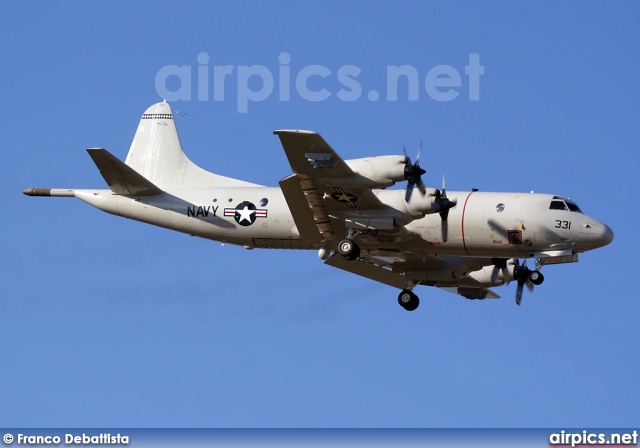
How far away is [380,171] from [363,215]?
Result: 2.40 metres

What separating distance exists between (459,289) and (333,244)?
6.79 metres

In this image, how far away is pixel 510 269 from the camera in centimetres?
4316

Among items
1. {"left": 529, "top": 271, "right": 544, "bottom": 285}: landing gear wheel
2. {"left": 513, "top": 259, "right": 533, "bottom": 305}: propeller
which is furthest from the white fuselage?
{"left": 513, "top": 259, "right": 533, "bottom": 305}: propeller

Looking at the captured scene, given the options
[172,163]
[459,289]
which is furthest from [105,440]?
[459,289]

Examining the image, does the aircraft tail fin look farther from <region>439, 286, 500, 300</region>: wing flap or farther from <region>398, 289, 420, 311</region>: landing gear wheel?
<region>439, 286, 500, 300</region>: wing flap

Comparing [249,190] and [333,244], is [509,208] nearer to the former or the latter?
[333,244]

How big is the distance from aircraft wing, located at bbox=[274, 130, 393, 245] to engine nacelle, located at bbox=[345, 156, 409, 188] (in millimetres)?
288

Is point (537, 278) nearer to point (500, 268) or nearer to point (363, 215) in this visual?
point (500, 268)

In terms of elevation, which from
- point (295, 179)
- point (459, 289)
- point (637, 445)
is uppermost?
point (295, 179)

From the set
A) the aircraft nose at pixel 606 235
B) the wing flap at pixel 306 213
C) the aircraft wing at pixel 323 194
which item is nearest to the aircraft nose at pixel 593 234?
the aircraft nose at pixel 606 235

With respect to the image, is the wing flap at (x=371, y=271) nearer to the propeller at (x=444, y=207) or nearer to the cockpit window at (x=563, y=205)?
the propeller at (x=444, y=207)

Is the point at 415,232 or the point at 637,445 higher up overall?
the point at 415,232

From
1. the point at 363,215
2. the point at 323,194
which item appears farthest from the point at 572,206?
the point at 323,194

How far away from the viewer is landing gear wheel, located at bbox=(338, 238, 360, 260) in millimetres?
37750
